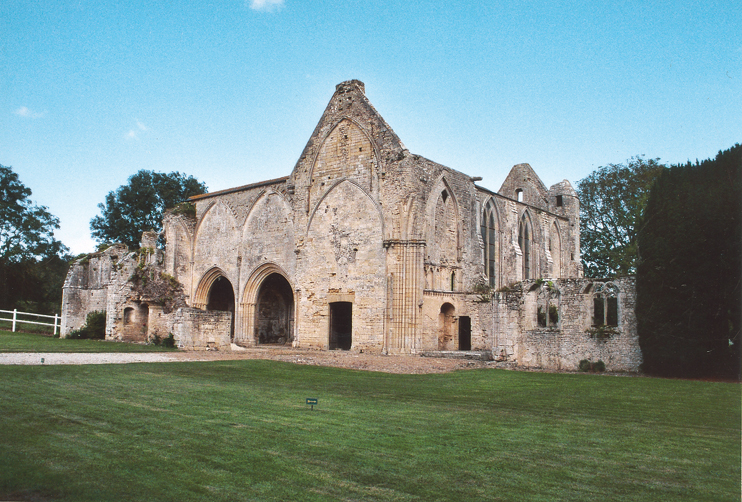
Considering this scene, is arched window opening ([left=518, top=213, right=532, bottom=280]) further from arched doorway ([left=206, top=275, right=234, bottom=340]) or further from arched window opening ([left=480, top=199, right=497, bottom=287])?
arched doorway ([left=206, top=275, right=234, bottom=340])

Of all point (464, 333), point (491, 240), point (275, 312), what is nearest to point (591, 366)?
point (464, 333)

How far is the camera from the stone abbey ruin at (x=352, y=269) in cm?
1845

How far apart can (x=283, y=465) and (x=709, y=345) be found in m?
12.8

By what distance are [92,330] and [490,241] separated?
64.2 ft

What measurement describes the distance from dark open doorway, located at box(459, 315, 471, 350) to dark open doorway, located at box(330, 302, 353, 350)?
482 centimetres

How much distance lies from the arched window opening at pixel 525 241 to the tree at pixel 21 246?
29094mm

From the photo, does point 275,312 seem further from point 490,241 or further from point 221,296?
point 490,241

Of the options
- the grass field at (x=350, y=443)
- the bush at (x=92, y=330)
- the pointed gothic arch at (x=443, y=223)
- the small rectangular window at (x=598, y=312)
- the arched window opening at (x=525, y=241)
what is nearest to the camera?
the grass field at (x=350, y=443)

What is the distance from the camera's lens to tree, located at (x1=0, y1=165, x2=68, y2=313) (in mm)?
36000

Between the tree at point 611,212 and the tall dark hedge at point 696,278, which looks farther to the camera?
the tree at point 611,212

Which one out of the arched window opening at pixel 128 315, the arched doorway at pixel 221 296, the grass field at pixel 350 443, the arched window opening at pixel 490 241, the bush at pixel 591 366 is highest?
the arched window opening at pixel 490 241

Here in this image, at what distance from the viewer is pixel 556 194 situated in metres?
38.2

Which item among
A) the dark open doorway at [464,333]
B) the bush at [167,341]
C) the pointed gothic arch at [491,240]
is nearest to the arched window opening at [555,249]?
the pointed gothic arch at [491,240]

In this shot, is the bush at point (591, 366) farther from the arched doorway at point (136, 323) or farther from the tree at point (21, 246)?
the tree at point (21, 246)
